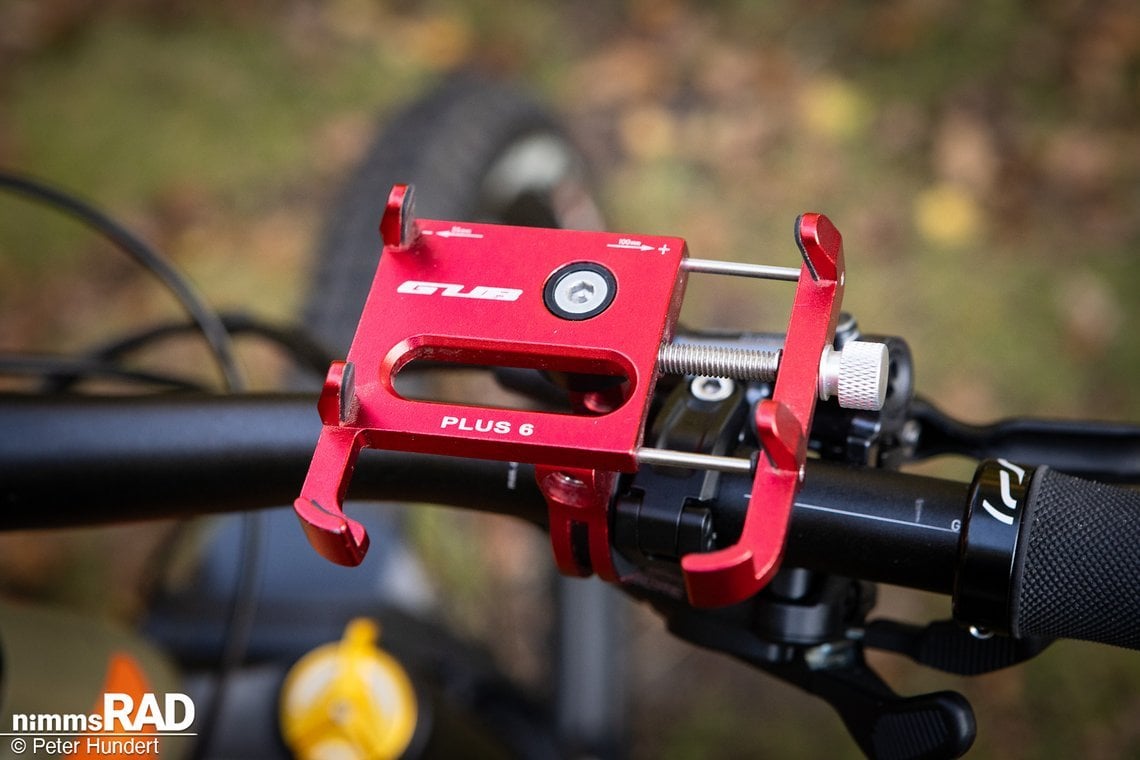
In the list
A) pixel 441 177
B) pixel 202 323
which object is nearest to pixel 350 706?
pixel 202 323

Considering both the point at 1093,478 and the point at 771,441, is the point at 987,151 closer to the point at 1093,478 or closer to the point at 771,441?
the point at 1093,478

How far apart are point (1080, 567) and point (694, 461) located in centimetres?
18

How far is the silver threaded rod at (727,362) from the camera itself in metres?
0.52

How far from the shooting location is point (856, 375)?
1.63 feet

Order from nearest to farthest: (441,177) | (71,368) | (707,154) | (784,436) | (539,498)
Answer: (784,436)
(539,498)
(71,368)
(441,177)
(707,154)

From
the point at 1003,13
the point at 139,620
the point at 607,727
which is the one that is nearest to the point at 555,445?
the point at 139,620

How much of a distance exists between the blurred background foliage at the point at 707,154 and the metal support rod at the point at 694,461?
47.3 inches

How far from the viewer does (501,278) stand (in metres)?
0.56

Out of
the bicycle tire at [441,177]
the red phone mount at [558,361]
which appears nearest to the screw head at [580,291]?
the red phone mount at [558,361]

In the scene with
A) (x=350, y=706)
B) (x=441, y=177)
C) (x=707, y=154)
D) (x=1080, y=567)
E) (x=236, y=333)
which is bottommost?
(x=350, y=706)

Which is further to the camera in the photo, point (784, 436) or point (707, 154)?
point (707, 154)

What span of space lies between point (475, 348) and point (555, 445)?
0.27 feet

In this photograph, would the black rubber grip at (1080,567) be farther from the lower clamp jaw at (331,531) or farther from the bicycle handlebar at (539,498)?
the lower clamp jaw at (331,531)

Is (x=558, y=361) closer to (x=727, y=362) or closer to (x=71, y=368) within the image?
(x=727, y=362)
